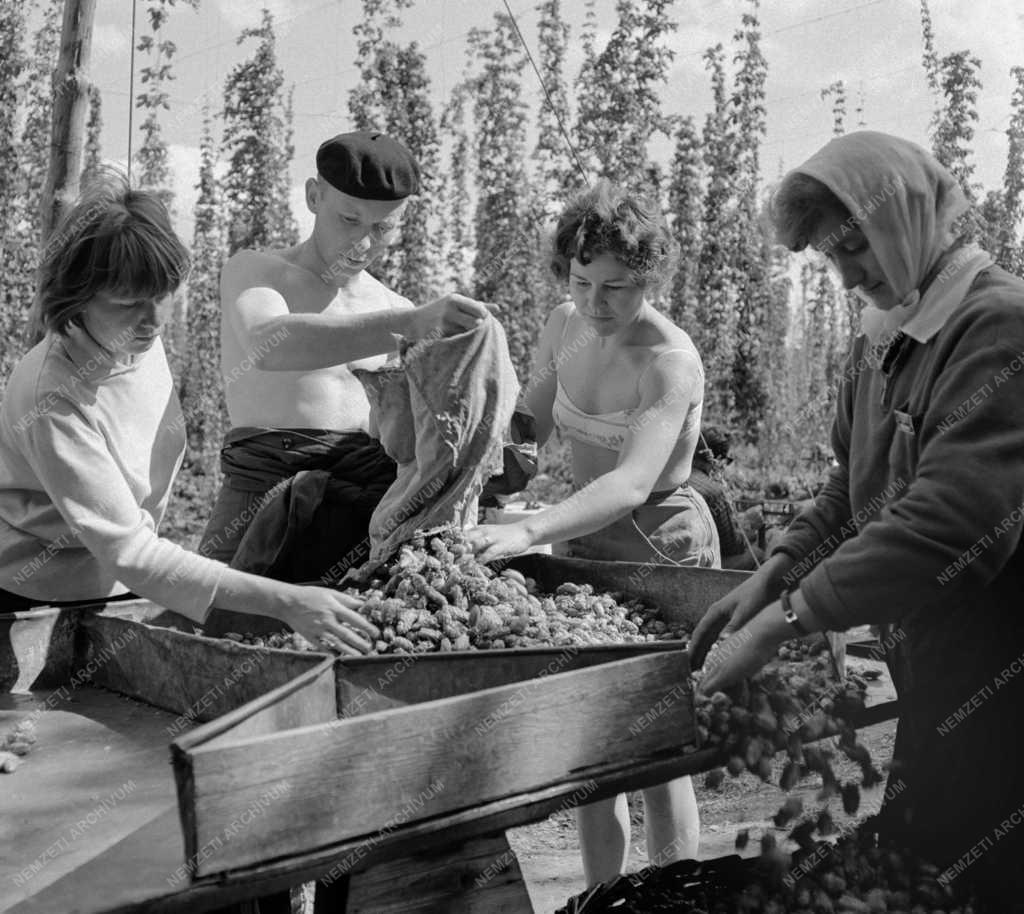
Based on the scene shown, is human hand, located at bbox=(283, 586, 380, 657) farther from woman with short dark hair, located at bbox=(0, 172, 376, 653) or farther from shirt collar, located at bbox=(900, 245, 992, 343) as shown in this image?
shirt collar, located at bbox=(900, 245, 992, 343)

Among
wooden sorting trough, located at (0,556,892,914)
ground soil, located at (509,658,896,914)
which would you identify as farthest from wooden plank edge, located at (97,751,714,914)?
ground soil, located at (509,658,896,914)

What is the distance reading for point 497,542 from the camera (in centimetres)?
245

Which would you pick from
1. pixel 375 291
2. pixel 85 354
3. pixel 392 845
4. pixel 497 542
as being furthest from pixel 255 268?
pixel 392 845

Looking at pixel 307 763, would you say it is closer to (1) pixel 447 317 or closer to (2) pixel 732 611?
(2) pixel 732 611

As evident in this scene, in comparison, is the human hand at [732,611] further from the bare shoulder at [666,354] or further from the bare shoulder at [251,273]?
the bare shoulder at [251,273]

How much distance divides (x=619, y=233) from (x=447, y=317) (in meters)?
0.46

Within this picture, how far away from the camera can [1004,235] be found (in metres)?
9.63

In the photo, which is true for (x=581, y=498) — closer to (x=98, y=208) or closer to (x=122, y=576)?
(x=122, y=576)

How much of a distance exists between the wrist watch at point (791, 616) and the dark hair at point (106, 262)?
4.16 feet

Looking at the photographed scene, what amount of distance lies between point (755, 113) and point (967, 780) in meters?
8.27

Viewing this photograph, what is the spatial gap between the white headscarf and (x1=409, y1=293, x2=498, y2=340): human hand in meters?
0.91

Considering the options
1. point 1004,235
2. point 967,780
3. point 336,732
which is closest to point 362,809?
point 336,732

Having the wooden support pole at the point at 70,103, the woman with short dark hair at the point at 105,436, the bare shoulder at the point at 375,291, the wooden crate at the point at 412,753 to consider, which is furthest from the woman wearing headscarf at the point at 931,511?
the wooden support pole at the point at 70,103

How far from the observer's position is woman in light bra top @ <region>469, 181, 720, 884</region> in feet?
8.39
